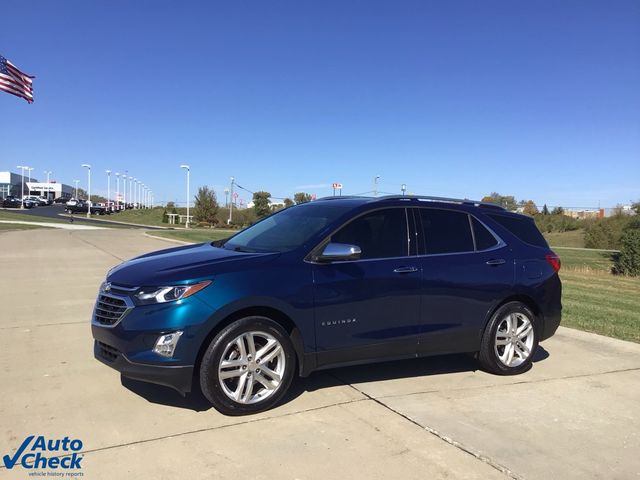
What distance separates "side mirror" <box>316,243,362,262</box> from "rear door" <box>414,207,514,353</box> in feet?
3.04

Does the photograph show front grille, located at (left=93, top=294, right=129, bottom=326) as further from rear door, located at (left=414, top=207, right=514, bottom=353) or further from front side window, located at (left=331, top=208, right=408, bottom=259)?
rear door, located at (left=414, top=207, right=514, bottom=353)

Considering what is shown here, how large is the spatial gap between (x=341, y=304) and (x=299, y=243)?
0.65 meters

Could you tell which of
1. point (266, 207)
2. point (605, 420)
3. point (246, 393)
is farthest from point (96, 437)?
point (266, 207)

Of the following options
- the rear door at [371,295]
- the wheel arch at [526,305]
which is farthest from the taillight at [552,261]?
the rear door at [371,295]

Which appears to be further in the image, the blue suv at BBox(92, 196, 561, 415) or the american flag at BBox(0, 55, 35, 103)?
the american flag at BBox(0, 55, 35, 103)

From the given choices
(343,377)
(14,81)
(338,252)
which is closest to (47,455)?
(338,252)

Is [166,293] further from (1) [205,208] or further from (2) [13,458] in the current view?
(1) [205,208]

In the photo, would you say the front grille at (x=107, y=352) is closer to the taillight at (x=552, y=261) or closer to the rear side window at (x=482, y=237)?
the rear side window at (x=482, y=237)

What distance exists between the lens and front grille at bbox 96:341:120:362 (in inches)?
164

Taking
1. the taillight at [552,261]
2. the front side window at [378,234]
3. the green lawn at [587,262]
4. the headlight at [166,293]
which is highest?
the front side window at [378,234]

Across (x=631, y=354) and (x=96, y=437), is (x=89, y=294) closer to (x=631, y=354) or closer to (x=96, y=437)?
(x=96, y=437)

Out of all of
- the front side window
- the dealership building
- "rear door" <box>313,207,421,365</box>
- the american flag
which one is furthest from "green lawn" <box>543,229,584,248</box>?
the dealership building

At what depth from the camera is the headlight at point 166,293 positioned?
4.02 meters

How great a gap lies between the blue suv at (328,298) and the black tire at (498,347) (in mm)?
13
